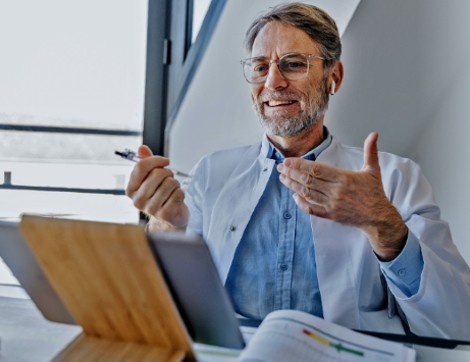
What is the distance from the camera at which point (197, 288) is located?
2.19ft

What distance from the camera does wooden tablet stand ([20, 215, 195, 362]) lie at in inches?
24.6

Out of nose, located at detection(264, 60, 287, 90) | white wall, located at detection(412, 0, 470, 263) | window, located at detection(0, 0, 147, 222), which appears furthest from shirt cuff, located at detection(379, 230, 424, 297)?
window, located at detection(0, 0, 147, 222)

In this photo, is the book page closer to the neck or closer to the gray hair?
the neck

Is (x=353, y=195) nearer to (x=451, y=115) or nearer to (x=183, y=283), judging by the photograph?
(x=183, y=283)

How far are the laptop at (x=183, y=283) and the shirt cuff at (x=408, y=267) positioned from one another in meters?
0.50

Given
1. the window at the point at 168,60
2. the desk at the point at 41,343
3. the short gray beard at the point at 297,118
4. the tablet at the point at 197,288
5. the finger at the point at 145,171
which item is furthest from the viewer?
the window at the point at 168,60

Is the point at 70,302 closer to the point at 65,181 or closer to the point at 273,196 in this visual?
the point at 273,196

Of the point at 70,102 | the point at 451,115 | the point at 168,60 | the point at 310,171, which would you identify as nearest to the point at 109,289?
the point at 310,171

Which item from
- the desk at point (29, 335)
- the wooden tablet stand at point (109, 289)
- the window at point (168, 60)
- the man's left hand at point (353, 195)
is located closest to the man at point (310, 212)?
the man's left hand at point (353, 195)

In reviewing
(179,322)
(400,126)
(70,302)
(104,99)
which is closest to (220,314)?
(179,322)

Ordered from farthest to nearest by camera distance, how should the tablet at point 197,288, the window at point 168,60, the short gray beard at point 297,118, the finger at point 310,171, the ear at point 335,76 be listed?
the window at point 168,60 < the ear at point 335,76 < the short gray beard at point 297,118 < the finger at point 310,171 < the tablet at point 197,288

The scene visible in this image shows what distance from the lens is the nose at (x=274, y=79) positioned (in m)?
1.47

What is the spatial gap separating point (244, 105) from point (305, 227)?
815 millimetres

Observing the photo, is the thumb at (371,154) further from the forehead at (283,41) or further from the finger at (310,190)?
the forehead at (283,41)
